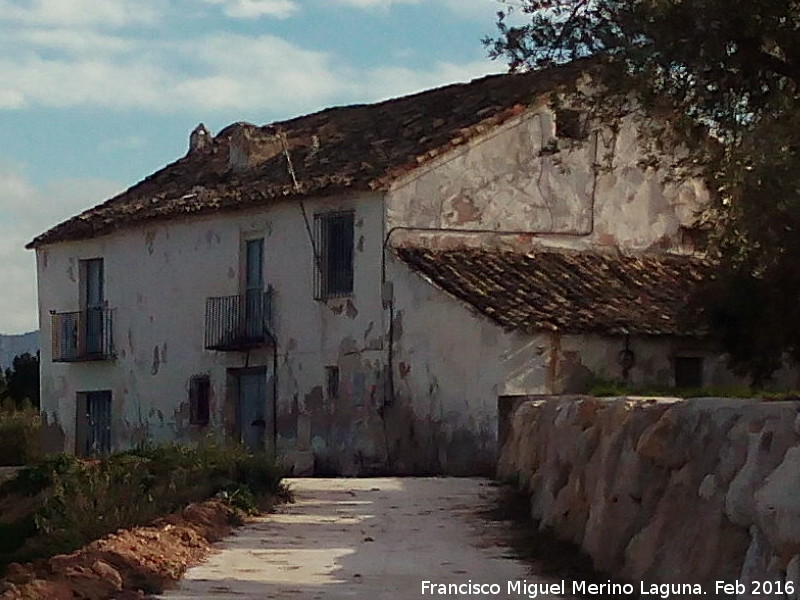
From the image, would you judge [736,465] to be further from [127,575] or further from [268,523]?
[268,523]

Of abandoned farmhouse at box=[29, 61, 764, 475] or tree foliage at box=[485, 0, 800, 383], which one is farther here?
abandoned farmhouse at box=[29, 61, 764, 475]

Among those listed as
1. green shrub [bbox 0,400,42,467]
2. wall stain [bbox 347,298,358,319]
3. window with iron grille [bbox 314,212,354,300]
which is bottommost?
green shrub [bbox 0,400,42,467]

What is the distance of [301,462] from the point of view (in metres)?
25.0

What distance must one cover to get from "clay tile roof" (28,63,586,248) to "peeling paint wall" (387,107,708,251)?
369mm

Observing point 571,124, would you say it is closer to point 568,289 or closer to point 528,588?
point 568,289

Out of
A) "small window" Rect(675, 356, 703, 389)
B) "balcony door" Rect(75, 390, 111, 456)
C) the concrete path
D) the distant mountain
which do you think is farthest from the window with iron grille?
the distant mountain

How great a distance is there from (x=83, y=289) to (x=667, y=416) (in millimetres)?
22278

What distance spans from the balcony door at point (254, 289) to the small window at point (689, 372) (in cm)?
706

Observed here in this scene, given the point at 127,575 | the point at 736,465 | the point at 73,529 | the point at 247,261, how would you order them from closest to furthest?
the point at 736,465, the point at 127,575, the point at 73,529, the point at 247,261

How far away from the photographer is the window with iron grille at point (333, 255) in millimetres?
24688

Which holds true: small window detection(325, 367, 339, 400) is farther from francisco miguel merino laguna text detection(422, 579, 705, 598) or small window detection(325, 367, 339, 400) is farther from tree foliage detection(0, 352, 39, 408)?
tree foliage detection(0, 352, 39, 408)

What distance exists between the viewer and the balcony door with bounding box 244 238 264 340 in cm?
2653

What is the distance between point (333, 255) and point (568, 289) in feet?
13.0

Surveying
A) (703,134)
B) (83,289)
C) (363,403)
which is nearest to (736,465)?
(703,134)
